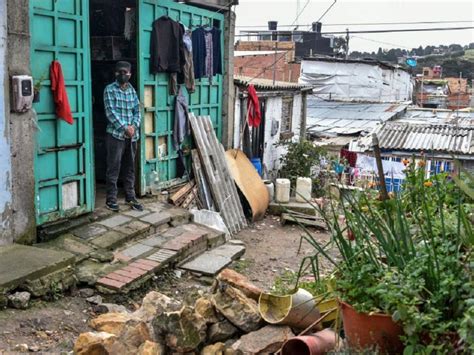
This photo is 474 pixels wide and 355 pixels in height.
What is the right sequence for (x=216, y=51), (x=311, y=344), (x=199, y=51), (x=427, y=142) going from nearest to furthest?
(x=311, y=344) < (x=199, y=51) < (x=216, y=51) < (x=427, y=142)

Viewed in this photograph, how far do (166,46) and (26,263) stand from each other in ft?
14.5

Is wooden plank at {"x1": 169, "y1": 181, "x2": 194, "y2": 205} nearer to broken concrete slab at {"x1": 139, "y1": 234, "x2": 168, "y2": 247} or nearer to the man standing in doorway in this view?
the man standing in doorway

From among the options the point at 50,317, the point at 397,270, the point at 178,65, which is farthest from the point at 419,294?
the point at 178,65

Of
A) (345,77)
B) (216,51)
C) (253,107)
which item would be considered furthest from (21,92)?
(345,77)

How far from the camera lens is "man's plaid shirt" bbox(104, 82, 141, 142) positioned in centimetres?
731

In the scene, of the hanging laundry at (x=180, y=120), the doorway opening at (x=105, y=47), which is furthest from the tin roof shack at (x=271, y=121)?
the doorway opening at (x=105, y=47)

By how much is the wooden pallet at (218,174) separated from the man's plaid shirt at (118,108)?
7.11ft

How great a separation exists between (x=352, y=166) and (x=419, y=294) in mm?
13491

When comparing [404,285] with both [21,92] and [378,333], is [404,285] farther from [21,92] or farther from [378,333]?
[21,92]

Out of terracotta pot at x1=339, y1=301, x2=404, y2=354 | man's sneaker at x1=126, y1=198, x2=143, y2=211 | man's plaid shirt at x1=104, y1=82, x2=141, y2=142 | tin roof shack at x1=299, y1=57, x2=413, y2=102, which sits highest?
tin roof shack at x1=299, y1=57, x2=413, y2=102

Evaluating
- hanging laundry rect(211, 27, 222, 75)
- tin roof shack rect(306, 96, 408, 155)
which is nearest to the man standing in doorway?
hanging laundry rect(211, 27, 222, 75)

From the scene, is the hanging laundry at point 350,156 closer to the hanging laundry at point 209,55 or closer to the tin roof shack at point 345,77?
the hanging laundry at point 209,55

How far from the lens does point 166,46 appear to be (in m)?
8.66

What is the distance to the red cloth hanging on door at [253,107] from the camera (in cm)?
1127
